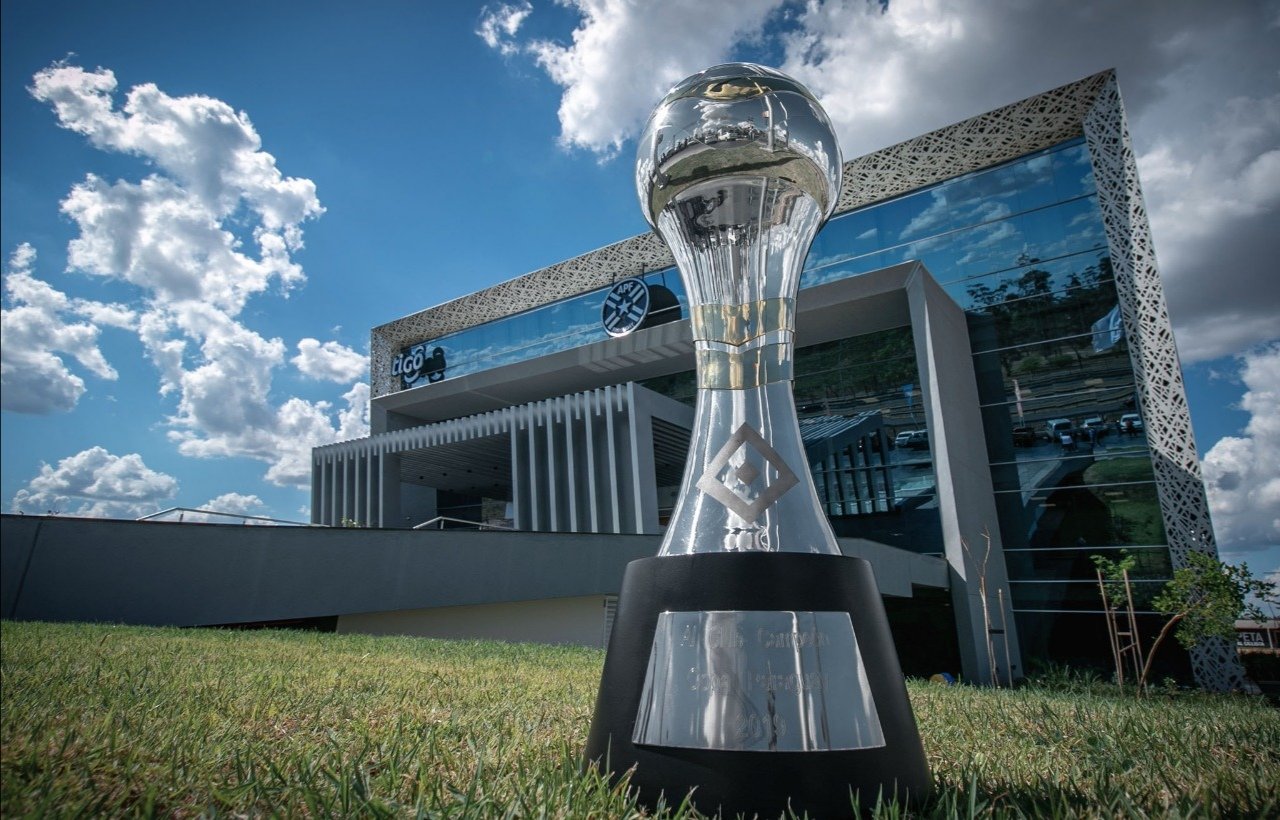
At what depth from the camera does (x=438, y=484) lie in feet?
91.6

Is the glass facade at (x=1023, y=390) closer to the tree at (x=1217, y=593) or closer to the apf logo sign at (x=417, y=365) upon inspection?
the tree at (x=1217, y=593)

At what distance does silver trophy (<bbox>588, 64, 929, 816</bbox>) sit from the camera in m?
1.60

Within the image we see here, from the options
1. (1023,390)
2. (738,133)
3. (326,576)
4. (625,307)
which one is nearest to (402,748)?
(738,133)

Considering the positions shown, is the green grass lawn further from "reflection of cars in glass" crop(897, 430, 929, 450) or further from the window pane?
"reflection of cars in glass" crop(897, 430, 929, 450)

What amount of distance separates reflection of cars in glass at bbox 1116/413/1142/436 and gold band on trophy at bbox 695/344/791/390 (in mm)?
18207

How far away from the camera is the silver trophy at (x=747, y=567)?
1.60m

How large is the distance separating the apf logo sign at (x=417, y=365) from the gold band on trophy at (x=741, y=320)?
29736mm

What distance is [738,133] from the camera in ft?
6.66

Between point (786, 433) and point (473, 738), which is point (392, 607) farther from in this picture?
point (786, 433)

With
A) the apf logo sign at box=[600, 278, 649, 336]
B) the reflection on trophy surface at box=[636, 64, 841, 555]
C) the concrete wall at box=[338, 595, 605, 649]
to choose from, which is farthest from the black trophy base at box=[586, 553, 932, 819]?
the apf logo sign at box=[600, 278, 649, 336]

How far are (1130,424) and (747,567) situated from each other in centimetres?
1865

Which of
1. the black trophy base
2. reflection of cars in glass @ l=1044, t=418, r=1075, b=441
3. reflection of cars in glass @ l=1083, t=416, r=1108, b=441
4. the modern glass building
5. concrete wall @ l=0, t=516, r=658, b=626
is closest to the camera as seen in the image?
the black trophy base

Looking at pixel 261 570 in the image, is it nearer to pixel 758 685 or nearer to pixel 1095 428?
Result: pixel 758 685

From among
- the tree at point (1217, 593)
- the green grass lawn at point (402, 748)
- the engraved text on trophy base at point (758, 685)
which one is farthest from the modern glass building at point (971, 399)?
the engraved text on trophy base at point (758, 685)
